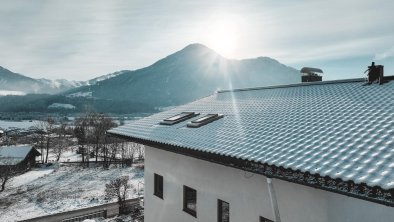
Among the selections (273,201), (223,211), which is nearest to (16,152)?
(223,211)

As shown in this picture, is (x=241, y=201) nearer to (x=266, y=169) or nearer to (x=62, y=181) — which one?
(x=266, y=169)

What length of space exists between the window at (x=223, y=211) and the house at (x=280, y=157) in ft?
0.11

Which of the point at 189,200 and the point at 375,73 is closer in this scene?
the point at 375,73

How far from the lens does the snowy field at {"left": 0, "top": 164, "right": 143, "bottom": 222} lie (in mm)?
31062

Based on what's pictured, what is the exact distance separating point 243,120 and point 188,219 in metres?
3.52

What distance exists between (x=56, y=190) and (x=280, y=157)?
127 feet

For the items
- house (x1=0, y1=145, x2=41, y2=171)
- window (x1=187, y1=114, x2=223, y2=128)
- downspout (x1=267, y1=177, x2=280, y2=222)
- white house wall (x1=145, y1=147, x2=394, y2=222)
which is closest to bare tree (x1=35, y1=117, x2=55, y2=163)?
house (x1=0, y1=145, x2=41, y2=171)

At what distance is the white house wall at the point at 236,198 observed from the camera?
17.5 feet

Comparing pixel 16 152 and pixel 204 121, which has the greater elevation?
pixel 204 121

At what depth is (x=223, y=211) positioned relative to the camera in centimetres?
862

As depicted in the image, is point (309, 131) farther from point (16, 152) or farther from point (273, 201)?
point (16, 152)

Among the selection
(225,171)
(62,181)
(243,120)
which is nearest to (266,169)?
(225,171)

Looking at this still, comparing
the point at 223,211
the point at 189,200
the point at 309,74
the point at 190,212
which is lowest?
the point at 190,212

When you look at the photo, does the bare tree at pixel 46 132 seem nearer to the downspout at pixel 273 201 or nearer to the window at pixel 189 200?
the window at pixel 189 200
